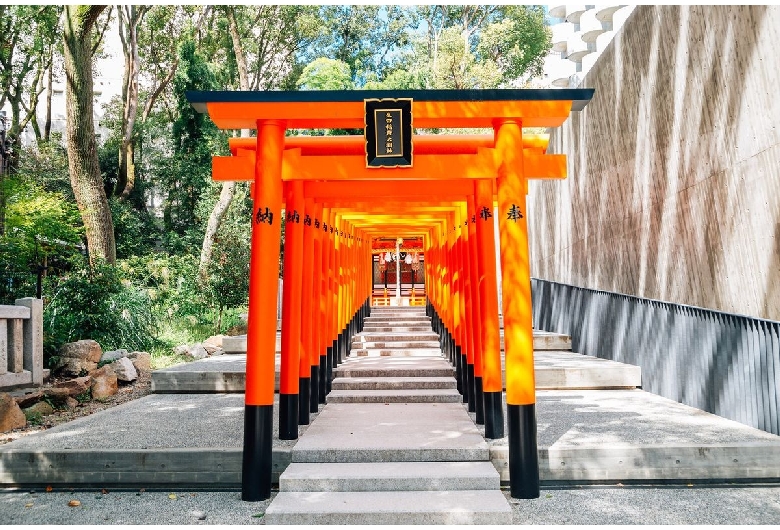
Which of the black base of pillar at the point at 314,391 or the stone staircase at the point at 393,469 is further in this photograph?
the black base of pillar at the point at 314,391

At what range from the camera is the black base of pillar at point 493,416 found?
17.4 ft

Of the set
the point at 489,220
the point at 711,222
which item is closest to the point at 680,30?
the point at 711,222

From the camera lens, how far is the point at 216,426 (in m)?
5.97

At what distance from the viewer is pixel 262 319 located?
4.52 metres

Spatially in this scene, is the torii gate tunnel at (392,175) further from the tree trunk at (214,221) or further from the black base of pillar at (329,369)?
the tree trunk at (214,221)

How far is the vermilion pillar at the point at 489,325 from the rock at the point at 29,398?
19.4ft

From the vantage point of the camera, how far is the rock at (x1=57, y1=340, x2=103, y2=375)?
28.8 feet

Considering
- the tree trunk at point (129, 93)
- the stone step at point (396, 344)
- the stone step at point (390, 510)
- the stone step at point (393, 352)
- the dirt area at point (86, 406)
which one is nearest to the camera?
the stone step at point (390, 510)

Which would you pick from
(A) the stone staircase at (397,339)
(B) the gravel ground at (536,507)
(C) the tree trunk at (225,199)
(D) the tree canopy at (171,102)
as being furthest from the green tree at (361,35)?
(B) the gravel ground at (536,507)

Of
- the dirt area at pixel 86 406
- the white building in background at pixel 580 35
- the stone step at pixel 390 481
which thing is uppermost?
the white building in background at pixel 580 35

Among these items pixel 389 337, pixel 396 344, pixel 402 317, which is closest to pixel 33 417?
pixel 396 344

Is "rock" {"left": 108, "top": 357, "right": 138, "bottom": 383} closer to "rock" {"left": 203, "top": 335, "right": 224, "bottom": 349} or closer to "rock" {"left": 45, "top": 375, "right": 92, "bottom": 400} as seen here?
"rock" {"left": 45, "top": 375, "right": 92, "bottom": 400}

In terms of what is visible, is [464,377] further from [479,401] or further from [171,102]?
[171,102]

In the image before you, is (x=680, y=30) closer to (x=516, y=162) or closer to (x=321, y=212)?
(x=516, y=162)
